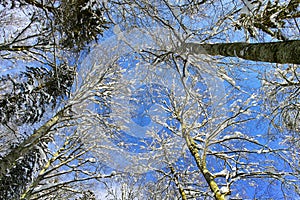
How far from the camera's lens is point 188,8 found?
3.57 meters

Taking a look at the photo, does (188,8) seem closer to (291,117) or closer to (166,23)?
(166,23)

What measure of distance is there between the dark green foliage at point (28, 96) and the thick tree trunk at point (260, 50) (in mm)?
2649

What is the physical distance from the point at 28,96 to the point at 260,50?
4.29 metres

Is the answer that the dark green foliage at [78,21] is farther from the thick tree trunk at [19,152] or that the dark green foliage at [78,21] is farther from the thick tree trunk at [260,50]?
the thick tree trunk at [19,152]

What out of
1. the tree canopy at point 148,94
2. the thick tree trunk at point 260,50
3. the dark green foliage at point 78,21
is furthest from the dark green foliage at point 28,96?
the thick tree trunk at point 260,50

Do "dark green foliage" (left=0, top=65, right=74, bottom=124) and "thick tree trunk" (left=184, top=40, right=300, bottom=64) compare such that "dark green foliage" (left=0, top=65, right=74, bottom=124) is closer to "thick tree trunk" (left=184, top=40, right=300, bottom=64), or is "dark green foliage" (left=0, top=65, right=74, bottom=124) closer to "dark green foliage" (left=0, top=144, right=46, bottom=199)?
"dark green foliage" (left=0, top=144, right=46, bottom=199)

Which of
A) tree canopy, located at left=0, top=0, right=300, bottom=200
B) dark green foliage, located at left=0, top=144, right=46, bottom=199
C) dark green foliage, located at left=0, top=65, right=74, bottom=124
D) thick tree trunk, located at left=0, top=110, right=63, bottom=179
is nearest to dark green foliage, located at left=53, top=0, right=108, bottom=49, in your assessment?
tree canopy, located at left=0, top=0, right=300, bottom=200

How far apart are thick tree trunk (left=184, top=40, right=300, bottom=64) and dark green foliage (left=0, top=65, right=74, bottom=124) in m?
2.65

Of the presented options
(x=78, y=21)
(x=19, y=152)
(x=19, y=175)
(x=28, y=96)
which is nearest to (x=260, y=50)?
(x=78, y=21)

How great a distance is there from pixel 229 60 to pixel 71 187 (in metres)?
7.06

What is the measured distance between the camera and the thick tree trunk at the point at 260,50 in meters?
2.18

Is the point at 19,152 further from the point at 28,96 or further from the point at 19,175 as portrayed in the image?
the point at 28,96

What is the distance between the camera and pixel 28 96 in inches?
188

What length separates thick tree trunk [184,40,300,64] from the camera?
7.14ft
